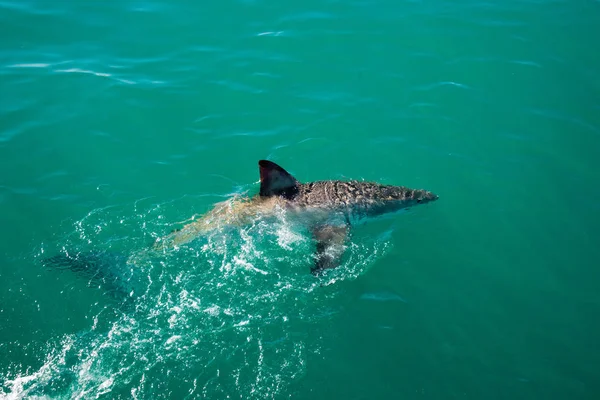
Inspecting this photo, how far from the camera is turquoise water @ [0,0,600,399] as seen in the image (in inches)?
325

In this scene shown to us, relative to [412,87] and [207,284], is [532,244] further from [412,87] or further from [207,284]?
[207,284]

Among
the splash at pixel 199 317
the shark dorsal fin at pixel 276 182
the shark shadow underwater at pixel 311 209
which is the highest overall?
the shark dorsal fin at pixel 276 182

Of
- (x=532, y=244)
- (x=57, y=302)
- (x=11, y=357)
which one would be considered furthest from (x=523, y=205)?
(x=11, y=357)

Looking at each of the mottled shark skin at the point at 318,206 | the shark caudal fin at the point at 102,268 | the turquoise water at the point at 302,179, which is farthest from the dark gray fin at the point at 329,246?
the shark caudal fin at the point at 102,268

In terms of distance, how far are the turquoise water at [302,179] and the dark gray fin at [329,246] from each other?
10.6 inches

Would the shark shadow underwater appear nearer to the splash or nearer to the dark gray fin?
the dark gray fin

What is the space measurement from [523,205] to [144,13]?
14.1 metres

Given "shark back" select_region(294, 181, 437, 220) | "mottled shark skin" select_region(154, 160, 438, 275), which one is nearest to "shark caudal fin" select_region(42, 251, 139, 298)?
"mottled shark skin" select_region(154, 160, 438, 275)

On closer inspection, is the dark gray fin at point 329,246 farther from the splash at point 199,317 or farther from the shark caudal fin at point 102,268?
the shark caudal fin at point 102,268

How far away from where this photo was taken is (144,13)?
17.0 meters

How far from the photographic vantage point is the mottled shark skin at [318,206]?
33.5 ft

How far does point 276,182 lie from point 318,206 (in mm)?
1140

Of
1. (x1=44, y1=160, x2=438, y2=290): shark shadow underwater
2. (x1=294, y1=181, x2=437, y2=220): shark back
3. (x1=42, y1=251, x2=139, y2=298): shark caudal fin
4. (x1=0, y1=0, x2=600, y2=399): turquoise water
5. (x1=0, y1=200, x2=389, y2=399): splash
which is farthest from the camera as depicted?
(x1=294, y1=181, x2=437, y2=220): shark back

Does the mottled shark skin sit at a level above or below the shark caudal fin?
above
